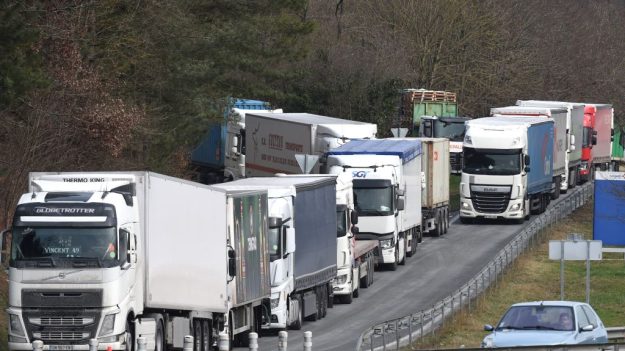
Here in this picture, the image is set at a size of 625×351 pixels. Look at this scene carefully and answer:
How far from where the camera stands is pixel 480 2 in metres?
82.9

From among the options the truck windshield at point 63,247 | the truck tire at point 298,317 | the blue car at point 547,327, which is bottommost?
the truck tire at point 298,317

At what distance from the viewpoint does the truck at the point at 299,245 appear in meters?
29.5

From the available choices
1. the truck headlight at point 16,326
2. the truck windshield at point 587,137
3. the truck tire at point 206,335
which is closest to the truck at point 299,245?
the truck tire at point 206,335

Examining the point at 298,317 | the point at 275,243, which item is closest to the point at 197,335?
the point at 275,243

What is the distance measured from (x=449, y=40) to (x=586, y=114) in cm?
1033

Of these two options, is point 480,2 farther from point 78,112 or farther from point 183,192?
point 183,192

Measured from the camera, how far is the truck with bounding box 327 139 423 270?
41.0 m

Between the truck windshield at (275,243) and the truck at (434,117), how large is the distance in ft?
132

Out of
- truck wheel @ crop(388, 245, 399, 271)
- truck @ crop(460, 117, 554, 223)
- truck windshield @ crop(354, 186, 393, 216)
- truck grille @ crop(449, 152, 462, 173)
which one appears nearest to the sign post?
truck windshield @ crop(354, 186, 393, 216)

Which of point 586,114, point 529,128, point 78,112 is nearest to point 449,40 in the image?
point 586,114

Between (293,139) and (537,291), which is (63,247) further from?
(293,139)

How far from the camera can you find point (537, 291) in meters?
39.6

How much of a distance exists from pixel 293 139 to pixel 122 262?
82.1 ft

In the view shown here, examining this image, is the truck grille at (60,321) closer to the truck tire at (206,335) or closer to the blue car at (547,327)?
the truck tire at (206,335)
